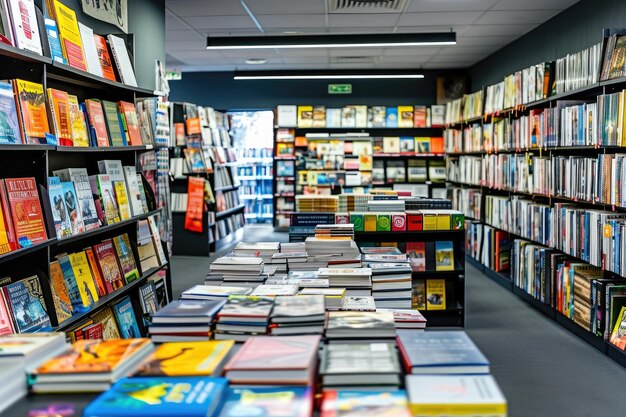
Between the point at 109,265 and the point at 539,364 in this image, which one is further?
the point at 539,364

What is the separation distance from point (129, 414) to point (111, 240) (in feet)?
10.0

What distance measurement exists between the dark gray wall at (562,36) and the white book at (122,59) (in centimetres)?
412

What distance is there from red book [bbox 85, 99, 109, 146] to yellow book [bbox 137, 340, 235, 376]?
2.38 metres

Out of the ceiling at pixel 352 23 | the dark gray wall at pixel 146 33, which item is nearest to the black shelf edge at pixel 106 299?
the dark gray wall at pixel 146 33

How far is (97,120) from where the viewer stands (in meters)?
3.87

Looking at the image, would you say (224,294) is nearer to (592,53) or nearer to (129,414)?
(129,414)

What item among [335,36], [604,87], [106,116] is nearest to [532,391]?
[604,87]

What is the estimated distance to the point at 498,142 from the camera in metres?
7.81

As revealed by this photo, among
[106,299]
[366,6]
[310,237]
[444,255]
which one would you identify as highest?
[366,6]

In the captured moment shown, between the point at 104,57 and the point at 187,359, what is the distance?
3.02 m

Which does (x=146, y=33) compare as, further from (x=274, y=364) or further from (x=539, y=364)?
(x=274, y=364)

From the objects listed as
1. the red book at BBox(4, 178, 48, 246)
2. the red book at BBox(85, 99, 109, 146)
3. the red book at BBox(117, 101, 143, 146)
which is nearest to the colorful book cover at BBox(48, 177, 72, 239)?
the red book at BBox(4, 178, 48, 246)

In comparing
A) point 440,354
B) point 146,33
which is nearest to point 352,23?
point 146,33

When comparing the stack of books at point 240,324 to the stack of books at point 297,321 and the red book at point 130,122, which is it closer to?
the stack of books at point 297,321
